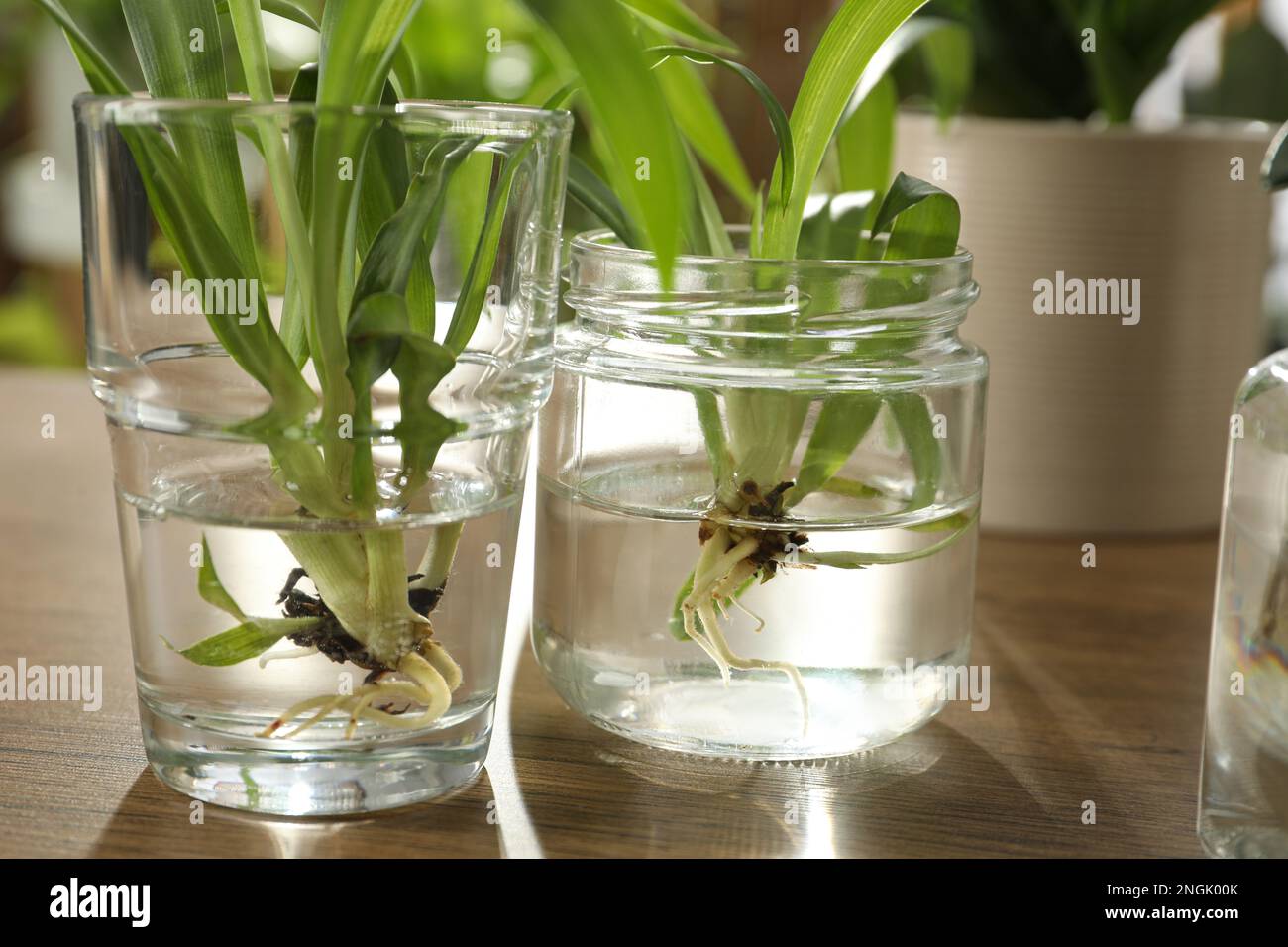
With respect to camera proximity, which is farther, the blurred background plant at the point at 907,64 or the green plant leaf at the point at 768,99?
the blurred background plant at the point at 907,64

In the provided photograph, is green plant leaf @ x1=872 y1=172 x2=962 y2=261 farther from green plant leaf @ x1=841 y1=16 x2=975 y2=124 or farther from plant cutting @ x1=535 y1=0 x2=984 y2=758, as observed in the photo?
green plant leaf @ x1=841 y1=16 x2=975 y2=124

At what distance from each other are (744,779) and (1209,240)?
0.44m

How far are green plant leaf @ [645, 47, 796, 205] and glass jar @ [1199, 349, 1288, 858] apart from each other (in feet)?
0.47

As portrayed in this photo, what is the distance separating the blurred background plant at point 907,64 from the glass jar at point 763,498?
11 centimetres

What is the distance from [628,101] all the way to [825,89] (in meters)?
0.11

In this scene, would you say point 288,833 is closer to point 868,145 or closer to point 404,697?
point 404,697

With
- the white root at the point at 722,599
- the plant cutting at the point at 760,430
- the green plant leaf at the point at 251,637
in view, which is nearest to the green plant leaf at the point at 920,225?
the plant cutting at the point at 760,430

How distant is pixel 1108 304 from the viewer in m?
0.68

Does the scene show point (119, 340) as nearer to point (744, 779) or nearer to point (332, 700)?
point (332, 700)

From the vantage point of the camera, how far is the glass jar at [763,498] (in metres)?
0.41

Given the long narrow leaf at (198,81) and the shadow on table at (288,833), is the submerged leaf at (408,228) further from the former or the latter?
the shadow on table at (288,833)

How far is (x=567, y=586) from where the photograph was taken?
44cm

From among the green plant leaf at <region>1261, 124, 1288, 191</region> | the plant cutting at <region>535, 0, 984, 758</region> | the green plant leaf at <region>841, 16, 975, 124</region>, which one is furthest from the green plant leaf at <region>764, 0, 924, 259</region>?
the green plant leaf at <region>841, 16, 975, 124</region>

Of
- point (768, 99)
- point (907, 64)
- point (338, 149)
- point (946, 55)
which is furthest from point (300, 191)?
point (907, 64)
